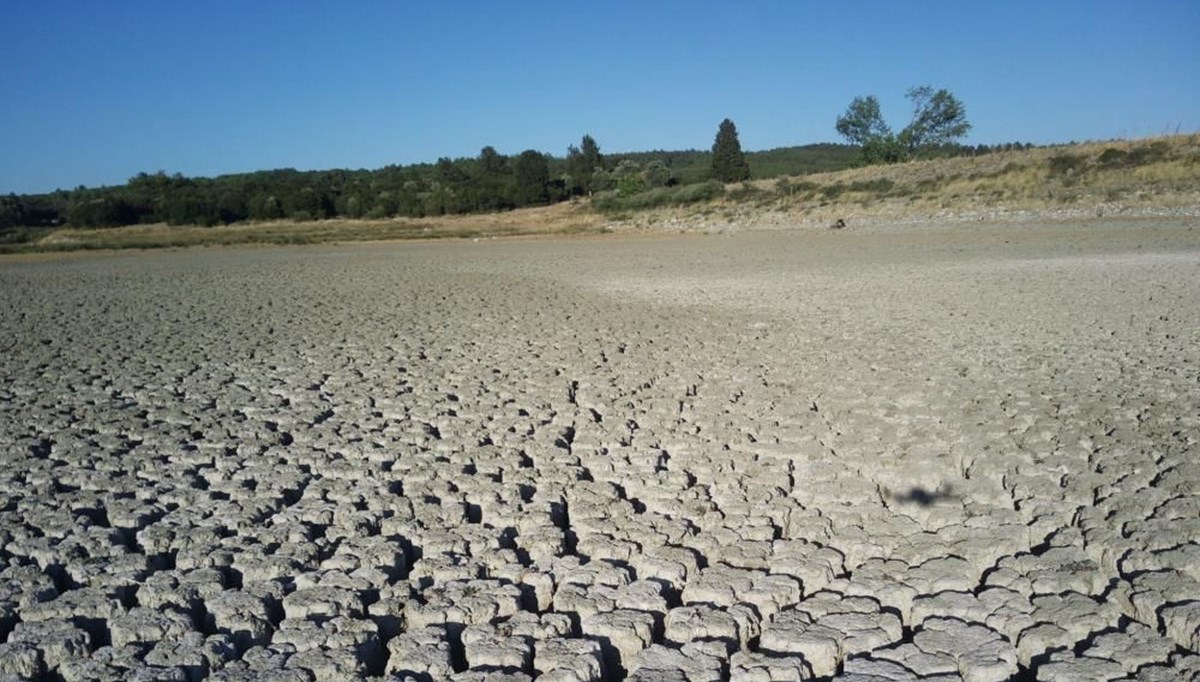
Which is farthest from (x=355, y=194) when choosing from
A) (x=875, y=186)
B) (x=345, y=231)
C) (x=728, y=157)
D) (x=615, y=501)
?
(x=615, y=501)

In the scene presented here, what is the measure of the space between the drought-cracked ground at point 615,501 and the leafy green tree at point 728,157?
41178 mm

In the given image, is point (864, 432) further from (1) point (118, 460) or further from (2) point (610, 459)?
(1) point (118, 460)

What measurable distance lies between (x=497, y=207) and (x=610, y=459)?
44807 millimetres

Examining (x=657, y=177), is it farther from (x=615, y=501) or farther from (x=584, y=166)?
(x=615, y=501)

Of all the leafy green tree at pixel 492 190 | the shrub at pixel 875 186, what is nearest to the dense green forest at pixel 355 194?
the leafy green tree at pixel 492 190

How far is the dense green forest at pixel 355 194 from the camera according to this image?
49000 millimetres

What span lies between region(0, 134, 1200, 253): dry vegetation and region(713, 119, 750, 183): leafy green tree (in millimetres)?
13203

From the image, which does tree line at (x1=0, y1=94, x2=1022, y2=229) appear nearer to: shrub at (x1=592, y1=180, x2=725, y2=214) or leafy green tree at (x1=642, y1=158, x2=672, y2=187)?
leafy green tree at (x1=642, y1=158, x2=672, y2=187)

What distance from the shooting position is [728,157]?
50406 millimetres

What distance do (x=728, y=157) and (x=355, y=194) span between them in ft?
77.9

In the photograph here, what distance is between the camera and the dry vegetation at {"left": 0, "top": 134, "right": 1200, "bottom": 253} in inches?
941

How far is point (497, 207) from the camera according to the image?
4831 centimetres

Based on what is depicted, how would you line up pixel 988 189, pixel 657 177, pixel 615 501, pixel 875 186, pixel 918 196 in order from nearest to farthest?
pixel 615 501 < pixel 988 189 < pixel 918 196 < pixel 875 186 < pixel 657 177

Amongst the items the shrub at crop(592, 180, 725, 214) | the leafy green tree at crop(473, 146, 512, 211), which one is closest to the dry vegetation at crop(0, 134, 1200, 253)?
the shrub at crop(592, 180, 725, 214)
